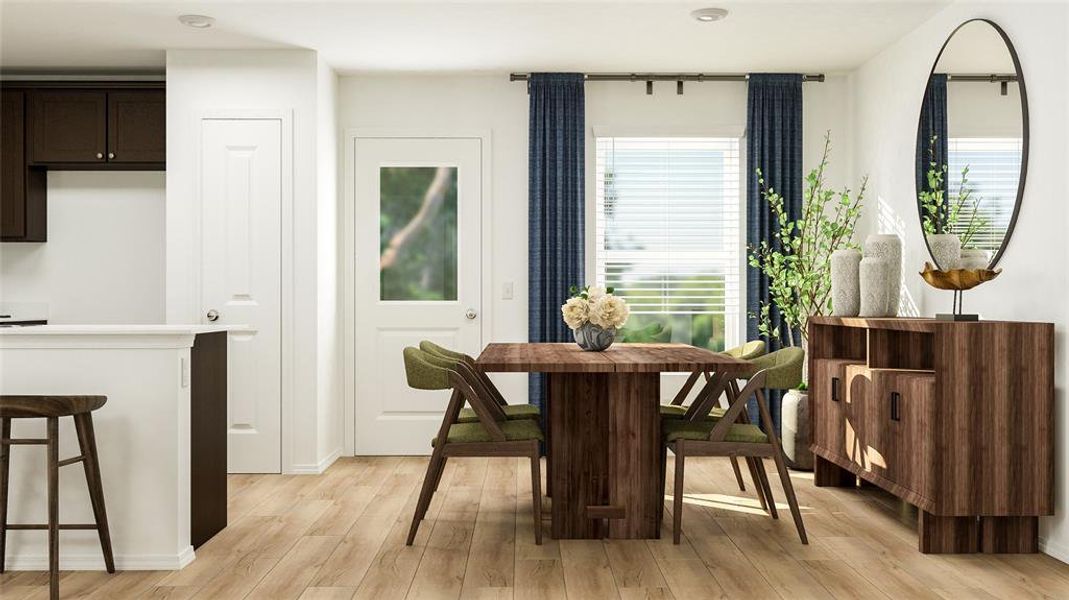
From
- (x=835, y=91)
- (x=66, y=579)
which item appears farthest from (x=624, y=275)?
(x=66, y=579)

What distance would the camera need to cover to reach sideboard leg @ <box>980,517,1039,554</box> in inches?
137

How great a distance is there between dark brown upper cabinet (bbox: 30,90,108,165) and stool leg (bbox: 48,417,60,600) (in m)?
3.07

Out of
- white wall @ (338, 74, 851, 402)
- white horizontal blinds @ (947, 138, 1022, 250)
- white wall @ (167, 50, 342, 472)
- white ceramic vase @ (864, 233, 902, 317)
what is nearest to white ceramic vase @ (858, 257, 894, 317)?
white ceramic vase @ (864, 233, 902, 317)

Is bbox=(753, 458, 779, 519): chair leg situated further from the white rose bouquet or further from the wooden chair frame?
the white rose bouquet

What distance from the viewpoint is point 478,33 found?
480 cm

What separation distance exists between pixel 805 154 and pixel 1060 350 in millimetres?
2671

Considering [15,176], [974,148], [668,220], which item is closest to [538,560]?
[974,148]

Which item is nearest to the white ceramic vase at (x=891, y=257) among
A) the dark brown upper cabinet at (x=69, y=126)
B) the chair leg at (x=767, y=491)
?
the chair leg at (x=767, y=491)

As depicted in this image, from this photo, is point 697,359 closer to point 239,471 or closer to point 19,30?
point 239,471

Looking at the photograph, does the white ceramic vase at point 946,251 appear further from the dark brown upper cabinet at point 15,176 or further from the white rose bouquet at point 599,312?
the dark brown upper cabinet at point 15,176

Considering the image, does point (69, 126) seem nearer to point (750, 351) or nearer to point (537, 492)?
point (537, 492)

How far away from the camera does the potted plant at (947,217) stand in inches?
152

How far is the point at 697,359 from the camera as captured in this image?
11.6 ft

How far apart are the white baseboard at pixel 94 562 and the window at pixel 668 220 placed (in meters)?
3.33
